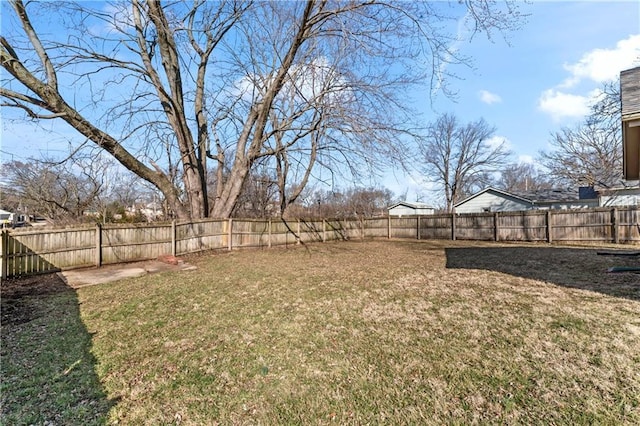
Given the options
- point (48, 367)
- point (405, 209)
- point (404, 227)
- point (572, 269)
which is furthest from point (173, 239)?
point (405, 209)

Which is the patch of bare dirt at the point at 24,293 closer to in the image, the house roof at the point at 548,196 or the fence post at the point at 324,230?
the fence post at the point at 324,230

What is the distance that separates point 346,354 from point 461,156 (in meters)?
32.0

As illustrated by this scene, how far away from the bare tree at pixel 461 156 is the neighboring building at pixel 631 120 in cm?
2371

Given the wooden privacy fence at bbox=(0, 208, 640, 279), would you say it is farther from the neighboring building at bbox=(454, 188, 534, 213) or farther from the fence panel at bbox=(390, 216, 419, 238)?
the neighboring building at bbox=(454, 188, 534, 213)

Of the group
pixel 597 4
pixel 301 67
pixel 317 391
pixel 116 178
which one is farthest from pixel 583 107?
pixel 116 178

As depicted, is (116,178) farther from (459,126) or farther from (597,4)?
(459,126)

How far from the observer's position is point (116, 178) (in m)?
17.2

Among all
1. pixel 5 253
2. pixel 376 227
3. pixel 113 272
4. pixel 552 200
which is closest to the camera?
pixel 5 253

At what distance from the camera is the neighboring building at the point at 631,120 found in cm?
413

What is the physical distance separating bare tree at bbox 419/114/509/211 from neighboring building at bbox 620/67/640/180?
77.8 feet

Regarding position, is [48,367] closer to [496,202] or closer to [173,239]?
[173,239]

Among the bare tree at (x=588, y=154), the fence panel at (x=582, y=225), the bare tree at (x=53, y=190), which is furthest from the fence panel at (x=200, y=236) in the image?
the bare tree at (x=588, y=154)

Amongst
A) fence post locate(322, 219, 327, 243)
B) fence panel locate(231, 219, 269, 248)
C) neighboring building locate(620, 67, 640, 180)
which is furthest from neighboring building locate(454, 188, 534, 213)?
fence panel locate(231, 219, 269, 248)

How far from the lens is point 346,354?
2.98m
